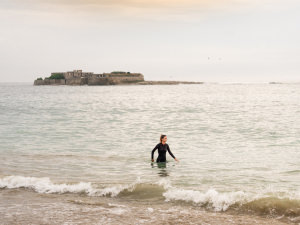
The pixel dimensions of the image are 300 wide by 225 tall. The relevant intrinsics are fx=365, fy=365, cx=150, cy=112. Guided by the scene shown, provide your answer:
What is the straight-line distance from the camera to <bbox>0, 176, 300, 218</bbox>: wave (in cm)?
A: 929

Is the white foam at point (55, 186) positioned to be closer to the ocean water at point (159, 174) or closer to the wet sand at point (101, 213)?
the ocean water at point (159, 174)

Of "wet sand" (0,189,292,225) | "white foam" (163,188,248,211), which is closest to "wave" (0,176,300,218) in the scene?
"white foam" (163,188,248,211)

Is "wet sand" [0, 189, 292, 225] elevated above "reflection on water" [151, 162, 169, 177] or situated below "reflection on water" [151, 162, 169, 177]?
above

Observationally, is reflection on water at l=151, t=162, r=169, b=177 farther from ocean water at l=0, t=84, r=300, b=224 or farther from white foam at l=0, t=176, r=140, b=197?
white foam at l=0, t=176, r=140, b=197

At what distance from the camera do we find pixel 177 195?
34.0 feet

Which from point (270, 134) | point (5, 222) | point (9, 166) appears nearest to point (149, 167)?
point (9, 166)

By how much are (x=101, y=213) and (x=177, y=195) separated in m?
2.51

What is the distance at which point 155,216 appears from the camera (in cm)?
852

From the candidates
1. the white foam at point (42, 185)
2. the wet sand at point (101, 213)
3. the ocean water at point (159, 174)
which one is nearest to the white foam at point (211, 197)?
the ocean water at point (159, 174)

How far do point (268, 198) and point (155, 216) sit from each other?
3.28m

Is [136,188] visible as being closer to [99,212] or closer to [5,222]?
[99,212]

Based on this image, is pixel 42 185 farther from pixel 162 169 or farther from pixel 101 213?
pixel 162 169

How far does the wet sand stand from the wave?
0.51m

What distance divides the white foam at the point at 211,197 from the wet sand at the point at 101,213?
462 mm
